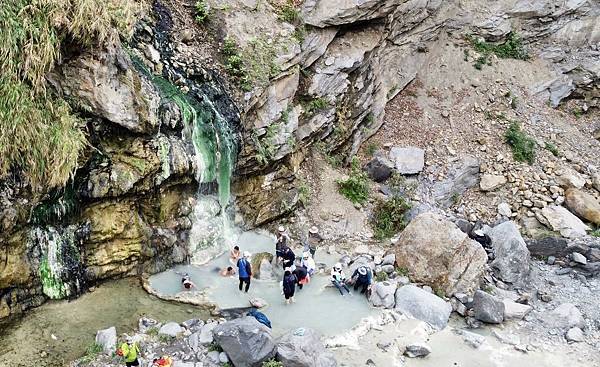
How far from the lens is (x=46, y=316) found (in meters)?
12.4

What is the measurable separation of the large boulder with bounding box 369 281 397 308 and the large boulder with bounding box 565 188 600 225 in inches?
378

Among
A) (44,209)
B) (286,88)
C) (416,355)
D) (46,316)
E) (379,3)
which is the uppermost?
(379,3)

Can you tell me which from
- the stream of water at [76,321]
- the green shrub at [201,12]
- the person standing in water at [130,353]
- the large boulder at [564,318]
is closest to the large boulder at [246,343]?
the person standing in water at [130,353]

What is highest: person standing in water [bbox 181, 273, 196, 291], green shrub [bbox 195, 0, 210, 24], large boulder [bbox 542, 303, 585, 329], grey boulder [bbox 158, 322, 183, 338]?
green shrub [bbox 195, 0, 210, 24]

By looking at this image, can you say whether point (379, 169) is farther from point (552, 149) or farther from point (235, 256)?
point (552, 149)

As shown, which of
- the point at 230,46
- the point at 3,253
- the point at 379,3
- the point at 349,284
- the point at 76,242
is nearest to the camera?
the point at 3,253

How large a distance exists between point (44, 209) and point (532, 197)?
1684 cm

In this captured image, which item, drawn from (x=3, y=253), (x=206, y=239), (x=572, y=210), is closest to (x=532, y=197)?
(x=572, y=210)

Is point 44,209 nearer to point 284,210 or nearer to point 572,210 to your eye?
point 284,210

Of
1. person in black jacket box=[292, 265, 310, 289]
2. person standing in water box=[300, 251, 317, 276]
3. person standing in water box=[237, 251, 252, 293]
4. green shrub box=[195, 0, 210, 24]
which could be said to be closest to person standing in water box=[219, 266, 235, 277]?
person standing in water box=[237, 251, 252, 293]

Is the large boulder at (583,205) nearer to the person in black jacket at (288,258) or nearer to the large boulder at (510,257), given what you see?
the large boulder at (510,257)

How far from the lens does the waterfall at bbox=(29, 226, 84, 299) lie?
12656 mm

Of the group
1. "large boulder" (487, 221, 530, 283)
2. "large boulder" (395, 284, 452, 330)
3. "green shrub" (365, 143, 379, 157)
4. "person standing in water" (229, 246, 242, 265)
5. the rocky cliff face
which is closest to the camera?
the rocky cliff face

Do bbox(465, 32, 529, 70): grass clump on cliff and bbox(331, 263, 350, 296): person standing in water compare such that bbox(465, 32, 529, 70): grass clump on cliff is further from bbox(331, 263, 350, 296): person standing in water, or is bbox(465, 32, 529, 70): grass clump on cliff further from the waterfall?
the waterfall
